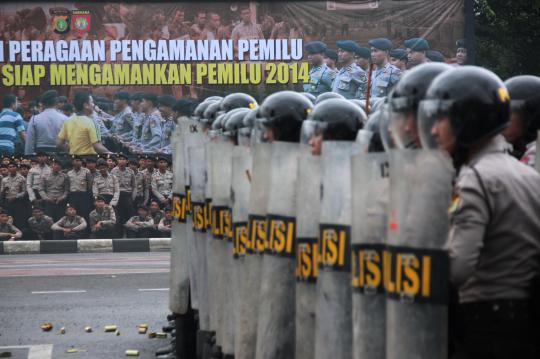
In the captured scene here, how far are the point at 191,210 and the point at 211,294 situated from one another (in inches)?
44.3

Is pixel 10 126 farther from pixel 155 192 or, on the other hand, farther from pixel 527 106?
pixel 527 106

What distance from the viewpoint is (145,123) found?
2389 centimetres

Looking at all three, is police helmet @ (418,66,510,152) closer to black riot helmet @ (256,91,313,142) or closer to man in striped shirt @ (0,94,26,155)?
black riot helmet @ (256,91,313,142)

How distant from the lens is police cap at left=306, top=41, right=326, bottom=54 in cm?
2445

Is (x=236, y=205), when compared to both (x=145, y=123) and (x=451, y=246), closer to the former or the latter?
(x=451, y=246)

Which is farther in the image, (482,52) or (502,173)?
(482,52)

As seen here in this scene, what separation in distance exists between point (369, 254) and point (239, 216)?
2.22 meters

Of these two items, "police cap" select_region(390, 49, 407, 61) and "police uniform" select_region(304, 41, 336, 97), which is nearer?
"police uniform" select_region(304, 41, 336, 97)

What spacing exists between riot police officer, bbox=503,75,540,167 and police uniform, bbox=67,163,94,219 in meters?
16.8

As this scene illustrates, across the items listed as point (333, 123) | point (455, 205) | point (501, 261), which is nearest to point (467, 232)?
point (455, 205)

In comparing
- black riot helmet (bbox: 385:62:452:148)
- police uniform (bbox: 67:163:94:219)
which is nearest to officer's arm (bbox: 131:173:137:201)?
police uniform (bbox: 67:163:94:219)

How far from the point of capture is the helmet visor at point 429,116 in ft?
14.4

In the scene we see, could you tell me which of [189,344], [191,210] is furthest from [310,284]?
[189,344]

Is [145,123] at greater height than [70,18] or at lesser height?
lesser
